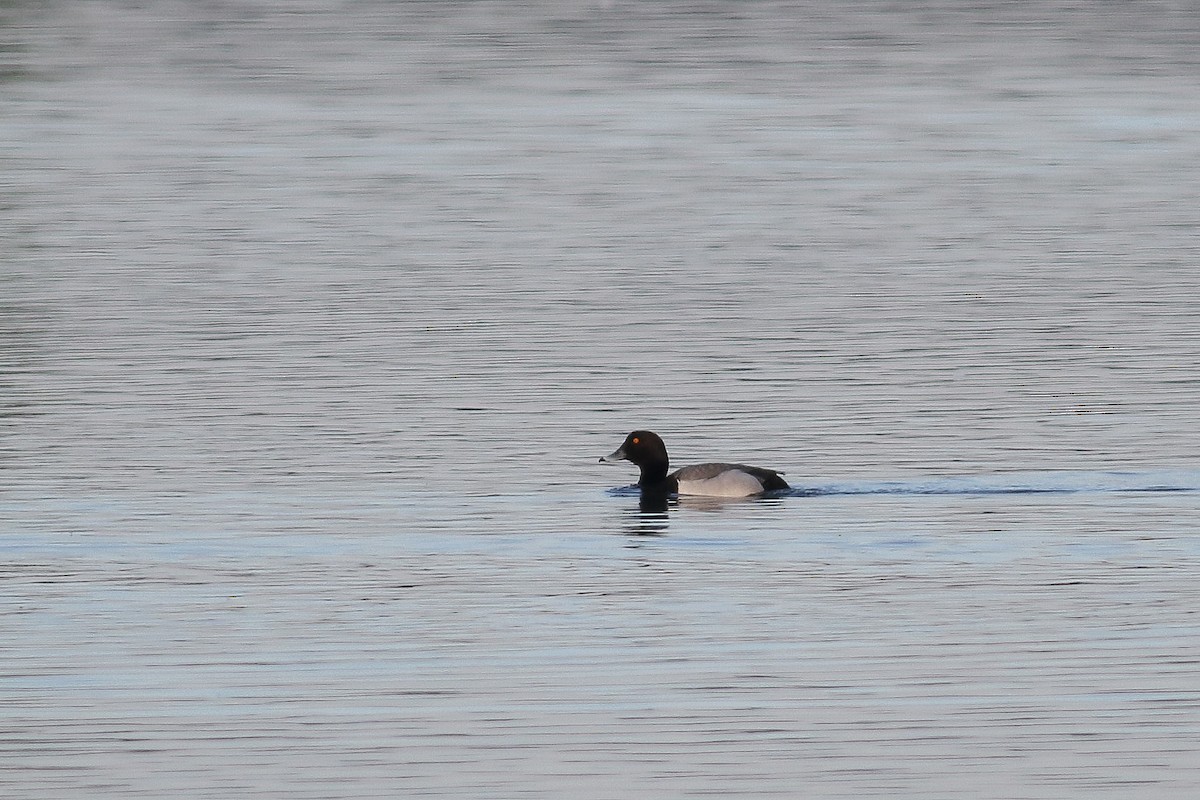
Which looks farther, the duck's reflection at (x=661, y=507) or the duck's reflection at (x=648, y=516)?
the duck's reflection at (x=661, y=507)

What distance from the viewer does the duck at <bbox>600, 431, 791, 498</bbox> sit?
16.3 meters

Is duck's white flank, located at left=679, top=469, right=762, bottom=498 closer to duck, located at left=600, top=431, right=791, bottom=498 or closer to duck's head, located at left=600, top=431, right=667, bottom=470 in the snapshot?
duck, located at left=600, top=431, right=791, bottom=498

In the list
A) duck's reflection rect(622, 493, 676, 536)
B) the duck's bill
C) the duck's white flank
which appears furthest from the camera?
the duck's bill

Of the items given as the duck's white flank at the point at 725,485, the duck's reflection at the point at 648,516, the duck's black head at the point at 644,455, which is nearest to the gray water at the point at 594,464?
the duck's reflection at the point at 648,516

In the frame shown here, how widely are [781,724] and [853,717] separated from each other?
33cm

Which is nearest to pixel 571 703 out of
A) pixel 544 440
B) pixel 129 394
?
pixel 544 440

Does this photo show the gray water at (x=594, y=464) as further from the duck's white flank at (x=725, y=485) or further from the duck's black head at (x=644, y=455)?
the duck's black head at (x=644, y=455)

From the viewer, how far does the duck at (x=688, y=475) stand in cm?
1633

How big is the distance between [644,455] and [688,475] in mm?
534

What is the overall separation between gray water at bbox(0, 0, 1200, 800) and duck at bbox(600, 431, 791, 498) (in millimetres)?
207

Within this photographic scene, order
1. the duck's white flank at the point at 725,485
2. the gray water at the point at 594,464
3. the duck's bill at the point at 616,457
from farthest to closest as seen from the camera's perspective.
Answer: the duck's bill at the point at 616,457 < the duck's white flank at the point at 725,485 < the gray water at the point at 594,464

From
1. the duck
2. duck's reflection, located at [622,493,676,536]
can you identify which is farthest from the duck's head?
duck's reflection, located at [622,493,676,536]

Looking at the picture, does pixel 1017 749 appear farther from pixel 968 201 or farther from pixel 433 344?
pixel 968 201

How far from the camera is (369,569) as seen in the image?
1392cm
